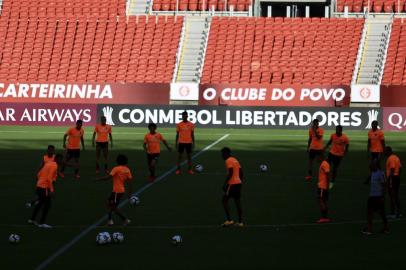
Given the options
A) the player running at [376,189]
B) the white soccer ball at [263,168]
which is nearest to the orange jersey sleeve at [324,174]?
the player running at [376,189]

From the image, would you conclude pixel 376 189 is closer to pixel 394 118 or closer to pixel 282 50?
pixel 394 118

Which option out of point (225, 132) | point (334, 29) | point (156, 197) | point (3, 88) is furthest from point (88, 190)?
point (334, 29)

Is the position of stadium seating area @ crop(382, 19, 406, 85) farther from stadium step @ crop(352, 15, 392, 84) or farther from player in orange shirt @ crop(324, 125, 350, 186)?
player in orange shirt @ crop(324, 125, 350, 186)

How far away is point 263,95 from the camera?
197 ft

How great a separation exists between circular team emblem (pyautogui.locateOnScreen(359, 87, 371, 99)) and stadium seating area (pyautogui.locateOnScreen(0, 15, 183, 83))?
12.7 meters

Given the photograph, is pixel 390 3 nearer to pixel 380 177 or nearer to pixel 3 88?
pixel 3 88

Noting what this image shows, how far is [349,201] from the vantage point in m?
26.8

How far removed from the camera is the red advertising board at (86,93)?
198ft

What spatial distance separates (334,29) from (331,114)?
39.7 feet

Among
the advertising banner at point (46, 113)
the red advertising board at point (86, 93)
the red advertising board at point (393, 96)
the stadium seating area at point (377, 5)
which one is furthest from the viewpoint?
the stadium seating area at point (377, 5)

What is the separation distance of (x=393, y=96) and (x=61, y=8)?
26213 mm

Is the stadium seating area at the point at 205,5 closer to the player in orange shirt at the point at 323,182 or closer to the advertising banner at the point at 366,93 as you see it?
the advertising banner at the point at 366,93

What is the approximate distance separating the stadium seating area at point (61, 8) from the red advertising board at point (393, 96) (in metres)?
21.0

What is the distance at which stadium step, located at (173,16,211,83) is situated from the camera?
64125mm
